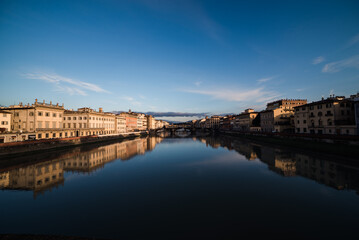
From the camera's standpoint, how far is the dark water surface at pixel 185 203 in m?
10.7

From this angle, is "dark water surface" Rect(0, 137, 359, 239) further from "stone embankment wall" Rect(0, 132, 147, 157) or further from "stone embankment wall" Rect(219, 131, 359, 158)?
"stone embankment wall" Rect(0, 132, 147, 157)

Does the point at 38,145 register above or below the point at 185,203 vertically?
above

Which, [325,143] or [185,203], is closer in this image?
[185,203]

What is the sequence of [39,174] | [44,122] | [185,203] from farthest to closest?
[44,122], [39,174], [185,203]

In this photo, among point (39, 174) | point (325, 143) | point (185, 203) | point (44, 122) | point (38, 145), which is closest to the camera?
point (185, 203)

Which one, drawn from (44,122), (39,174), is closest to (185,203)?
(39,174)

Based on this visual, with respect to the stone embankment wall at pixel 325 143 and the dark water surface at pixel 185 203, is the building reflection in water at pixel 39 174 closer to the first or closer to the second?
the dark water surface at pixel 185 203

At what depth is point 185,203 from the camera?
14477 mm

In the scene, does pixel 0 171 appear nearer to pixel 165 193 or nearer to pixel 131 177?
pixel 131 177

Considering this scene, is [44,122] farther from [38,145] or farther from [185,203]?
[185,203]

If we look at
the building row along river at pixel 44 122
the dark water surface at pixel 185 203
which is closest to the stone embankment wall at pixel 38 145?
the building row along river at pixel 44 122

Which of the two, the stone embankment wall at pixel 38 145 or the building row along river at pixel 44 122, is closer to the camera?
the stone embankment wall at pixel 38 145

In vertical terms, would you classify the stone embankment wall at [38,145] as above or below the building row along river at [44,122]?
below

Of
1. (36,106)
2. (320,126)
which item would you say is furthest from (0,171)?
(320,126)
